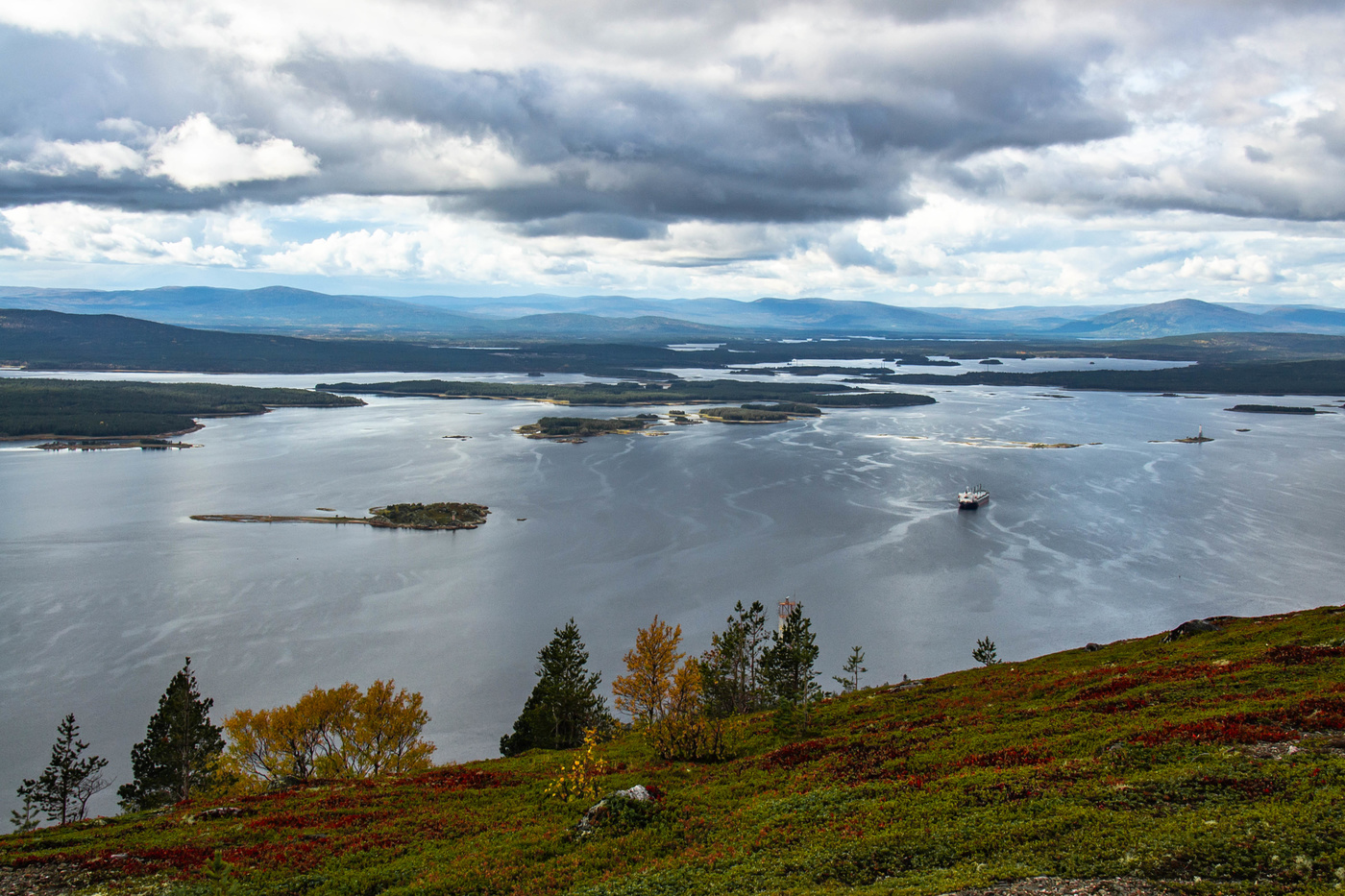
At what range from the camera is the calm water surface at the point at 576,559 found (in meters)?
42.3

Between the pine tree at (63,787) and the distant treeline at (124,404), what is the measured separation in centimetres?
11401

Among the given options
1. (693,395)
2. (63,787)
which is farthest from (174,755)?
(693,395)

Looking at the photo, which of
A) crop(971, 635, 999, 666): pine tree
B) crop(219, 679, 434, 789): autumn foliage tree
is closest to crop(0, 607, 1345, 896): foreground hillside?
crop(219, 679, 434, 789): autumn foliage tree

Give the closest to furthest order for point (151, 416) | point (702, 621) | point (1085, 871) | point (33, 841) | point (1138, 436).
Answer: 1. point (1085, 871)
2. point (33, 841)
3. point (702, 621)
4. point (1138, 436)
5. point (151, 416)

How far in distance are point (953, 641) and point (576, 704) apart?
23.6 meters

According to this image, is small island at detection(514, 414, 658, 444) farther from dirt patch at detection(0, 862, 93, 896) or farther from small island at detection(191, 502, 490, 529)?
dirt patch at detection(0, 862, 93, 896)

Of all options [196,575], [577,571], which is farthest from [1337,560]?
[196,575]

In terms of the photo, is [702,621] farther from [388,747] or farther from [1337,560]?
[1337,560]

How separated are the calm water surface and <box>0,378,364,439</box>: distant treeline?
13669 millimetres

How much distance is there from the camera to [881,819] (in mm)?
13242

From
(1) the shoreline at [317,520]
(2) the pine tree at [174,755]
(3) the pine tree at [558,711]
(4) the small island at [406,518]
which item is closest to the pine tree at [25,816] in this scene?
(2) the pine tree at [174,755]

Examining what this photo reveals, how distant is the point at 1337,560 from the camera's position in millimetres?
57562

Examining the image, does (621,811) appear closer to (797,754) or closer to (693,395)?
(797,754)

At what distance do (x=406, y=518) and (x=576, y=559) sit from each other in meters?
21.2
